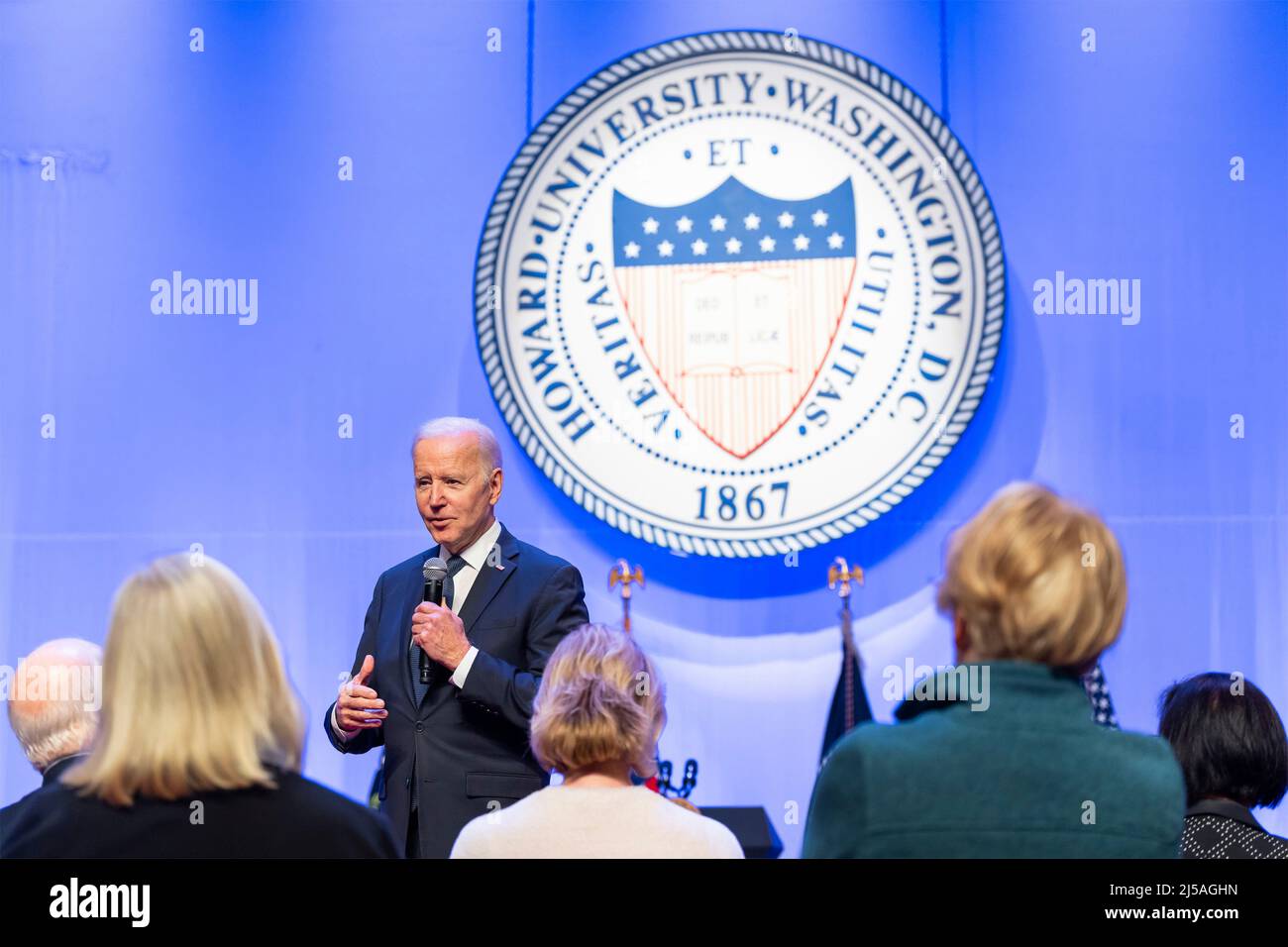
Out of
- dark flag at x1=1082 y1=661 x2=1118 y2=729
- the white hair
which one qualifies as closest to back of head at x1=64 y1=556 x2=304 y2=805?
the white hair

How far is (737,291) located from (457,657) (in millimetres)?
1260

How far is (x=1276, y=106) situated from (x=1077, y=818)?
2.40 m

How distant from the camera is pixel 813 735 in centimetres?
325

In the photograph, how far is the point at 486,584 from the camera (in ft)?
8.82

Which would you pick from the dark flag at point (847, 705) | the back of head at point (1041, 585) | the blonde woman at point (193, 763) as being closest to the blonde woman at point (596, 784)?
the blonde woman at point (193, 763)

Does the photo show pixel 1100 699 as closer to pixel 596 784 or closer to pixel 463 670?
pixel 463 670

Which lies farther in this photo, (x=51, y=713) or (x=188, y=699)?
(x=51, y=713)

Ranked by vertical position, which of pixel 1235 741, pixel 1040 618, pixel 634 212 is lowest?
pixel 1235 741

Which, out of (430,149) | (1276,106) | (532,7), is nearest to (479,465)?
(430,149)

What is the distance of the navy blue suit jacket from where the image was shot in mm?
2541

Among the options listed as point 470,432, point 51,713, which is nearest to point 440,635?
point 470,432

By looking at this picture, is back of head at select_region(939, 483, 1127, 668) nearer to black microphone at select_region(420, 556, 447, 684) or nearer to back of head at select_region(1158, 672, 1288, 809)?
back of head at select_region(1158, 672, 1288, 809)

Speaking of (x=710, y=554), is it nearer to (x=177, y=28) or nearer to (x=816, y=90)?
(x=816, y=90)
